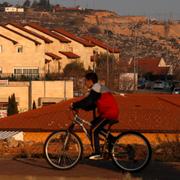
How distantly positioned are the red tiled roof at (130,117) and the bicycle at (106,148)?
15.9 meters

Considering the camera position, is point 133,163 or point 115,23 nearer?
point 133,163

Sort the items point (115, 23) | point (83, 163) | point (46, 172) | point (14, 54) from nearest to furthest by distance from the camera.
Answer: point (46, 172) → point (83, 163) → point (14, 54) → point (115, 23)

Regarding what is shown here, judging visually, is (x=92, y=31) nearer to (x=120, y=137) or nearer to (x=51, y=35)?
(x=51, y=35)

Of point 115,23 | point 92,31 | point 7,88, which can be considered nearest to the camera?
point 7,88

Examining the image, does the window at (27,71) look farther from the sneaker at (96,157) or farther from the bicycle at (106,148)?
the sneaker at (96,157)

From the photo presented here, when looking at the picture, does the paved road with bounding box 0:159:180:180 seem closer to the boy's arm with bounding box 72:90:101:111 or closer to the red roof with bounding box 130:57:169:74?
the boy's arm with bounding box 72:90:101:111

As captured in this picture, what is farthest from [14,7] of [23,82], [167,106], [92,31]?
A: [167,106]

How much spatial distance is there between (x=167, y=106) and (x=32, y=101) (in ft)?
78.7

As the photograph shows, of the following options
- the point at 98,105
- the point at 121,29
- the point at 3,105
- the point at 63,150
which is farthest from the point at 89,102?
the point at 121,29

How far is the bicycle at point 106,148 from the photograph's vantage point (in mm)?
10234

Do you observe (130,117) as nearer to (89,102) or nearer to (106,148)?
(106,148)

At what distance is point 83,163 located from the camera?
36.2ft

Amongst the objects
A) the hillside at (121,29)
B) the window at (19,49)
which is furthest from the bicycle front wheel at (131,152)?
the hillside at (121,29)

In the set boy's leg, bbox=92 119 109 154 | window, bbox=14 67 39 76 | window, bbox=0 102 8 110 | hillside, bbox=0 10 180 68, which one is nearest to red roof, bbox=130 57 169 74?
hillside, bbox=0 10 180 68
